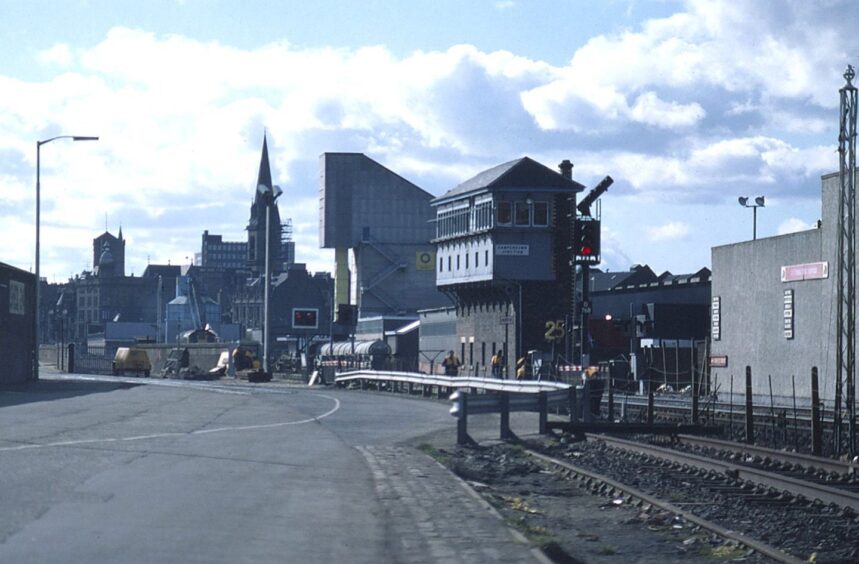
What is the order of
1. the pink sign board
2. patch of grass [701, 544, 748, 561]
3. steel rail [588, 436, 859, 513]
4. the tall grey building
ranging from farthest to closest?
the tall grey building → the pink sign board → steel rail [588, 436, 859, 513] → patch of grass [701, 544, 748, 561]

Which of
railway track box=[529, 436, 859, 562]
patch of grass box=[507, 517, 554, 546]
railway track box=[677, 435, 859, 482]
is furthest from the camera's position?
railway track box=[677, 435, 859, 482]

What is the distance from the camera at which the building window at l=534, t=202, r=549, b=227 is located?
8406 cm

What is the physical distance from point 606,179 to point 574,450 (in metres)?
25.4

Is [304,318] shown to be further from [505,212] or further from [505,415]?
[505,415]

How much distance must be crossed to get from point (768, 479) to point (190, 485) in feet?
22.7

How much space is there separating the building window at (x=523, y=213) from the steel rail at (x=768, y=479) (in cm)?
6091

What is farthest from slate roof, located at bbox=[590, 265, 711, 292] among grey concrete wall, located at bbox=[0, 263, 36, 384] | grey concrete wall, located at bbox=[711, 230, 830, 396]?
grey concrete wall, located at bbox=[0, 263, 36, 384]

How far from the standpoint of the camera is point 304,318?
76.8 m

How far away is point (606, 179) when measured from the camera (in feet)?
158

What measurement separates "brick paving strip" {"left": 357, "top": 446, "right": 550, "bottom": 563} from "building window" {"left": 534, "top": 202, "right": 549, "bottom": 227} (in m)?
65.4

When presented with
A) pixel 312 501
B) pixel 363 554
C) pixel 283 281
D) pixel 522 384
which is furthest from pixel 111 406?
pixel 283 281

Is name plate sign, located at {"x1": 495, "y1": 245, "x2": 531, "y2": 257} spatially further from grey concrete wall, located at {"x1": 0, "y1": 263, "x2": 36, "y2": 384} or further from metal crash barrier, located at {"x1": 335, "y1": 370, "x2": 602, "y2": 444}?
metal crash barrier, located at {"x1": 335, "y1": 370, "x2": 602, "y2": 444}

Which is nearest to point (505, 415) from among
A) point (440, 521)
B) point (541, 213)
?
point (440, 521)

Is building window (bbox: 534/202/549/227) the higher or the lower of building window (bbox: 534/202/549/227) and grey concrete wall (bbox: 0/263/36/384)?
the higher
